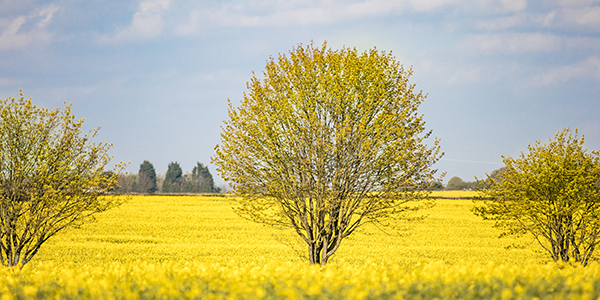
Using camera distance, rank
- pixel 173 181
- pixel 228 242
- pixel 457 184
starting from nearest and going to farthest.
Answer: pixel 228 242 → pixel 457 184 → pixel 173 181

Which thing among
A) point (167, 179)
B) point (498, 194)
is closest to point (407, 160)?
point (498, 194)

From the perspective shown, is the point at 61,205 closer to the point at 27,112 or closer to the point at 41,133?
the point at 41,133

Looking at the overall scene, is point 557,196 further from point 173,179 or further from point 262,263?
point 173,179

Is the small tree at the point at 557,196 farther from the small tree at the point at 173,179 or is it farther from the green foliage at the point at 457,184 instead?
the small tree at the point at 173,179

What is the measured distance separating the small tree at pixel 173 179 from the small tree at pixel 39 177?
120 metres

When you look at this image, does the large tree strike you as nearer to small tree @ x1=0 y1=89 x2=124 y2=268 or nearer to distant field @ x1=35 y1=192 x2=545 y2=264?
small tree @ x1=0 y1=89 x2=124 y2=268

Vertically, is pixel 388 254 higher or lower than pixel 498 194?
lower

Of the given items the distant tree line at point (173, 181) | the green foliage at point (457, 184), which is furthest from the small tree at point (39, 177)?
the distant tree line at point (173, 181)

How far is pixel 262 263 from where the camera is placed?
919cm

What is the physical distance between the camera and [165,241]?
93.2ft

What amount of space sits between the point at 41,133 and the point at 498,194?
57.4 feet

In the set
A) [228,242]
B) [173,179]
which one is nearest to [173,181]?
[173,179]

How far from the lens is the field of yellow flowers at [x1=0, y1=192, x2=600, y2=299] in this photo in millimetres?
5027

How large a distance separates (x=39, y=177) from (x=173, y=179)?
438ft
